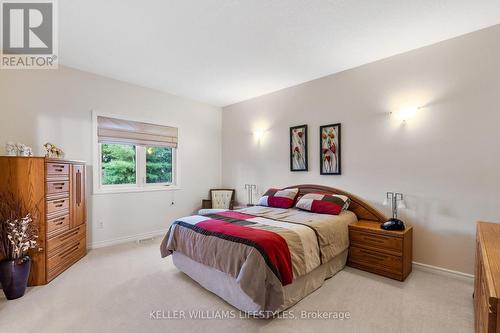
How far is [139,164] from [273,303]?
331 cm

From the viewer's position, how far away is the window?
12.4 ft

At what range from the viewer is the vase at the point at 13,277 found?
2195 mm

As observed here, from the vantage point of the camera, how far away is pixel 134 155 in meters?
4.16

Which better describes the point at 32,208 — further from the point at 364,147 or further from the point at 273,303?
the point at 364,147

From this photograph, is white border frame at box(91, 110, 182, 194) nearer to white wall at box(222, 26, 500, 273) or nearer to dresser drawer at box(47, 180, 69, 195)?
dresser drawer at box(47, 180, 69, 195)

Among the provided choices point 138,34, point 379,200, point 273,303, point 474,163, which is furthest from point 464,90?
point 138,34

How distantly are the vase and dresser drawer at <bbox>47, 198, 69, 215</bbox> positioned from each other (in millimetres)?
544

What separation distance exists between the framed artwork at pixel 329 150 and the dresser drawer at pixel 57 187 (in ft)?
11.4

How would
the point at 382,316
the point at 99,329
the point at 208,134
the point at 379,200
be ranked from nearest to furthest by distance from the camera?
the point at 99,329 < the point at 382,316 < the point at 379,200 < the point at 208,134

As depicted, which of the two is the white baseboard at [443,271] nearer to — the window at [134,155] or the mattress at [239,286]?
the mattress at [239,286]

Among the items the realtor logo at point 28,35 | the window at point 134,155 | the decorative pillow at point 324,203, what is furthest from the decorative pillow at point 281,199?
the realtor logo at point 28,35

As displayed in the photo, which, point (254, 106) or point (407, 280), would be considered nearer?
point (407, 280)

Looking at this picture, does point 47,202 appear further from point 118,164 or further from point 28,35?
point 28,35

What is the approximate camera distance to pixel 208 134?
5.16 m
